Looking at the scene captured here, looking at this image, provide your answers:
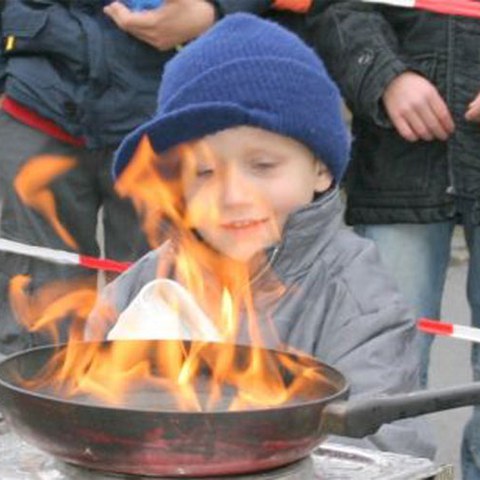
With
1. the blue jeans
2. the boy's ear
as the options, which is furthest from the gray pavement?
the boy's ear

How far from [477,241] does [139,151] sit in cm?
158

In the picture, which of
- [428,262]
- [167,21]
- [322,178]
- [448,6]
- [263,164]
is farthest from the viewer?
[167,21]

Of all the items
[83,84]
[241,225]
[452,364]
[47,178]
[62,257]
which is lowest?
[452,364]

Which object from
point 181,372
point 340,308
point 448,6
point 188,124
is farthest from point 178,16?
point 181,372

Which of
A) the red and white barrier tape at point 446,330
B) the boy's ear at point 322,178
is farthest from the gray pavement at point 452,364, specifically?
the boy's ear at point 322,178

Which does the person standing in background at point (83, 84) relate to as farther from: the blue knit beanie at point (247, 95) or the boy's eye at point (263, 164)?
the boy's eye at point (263, 164)

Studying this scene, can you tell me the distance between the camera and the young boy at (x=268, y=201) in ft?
8.93

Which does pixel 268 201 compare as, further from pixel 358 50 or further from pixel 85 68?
pixel 85 68

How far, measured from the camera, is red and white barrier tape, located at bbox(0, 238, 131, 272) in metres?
4.81

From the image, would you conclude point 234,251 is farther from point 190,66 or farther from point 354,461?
point 354,461

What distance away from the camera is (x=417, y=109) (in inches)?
159

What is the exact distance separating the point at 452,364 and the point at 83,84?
271cm

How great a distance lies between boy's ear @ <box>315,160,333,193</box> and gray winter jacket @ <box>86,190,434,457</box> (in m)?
0.04

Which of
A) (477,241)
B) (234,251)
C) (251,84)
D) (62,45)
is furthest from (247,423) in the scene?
(62,45)
